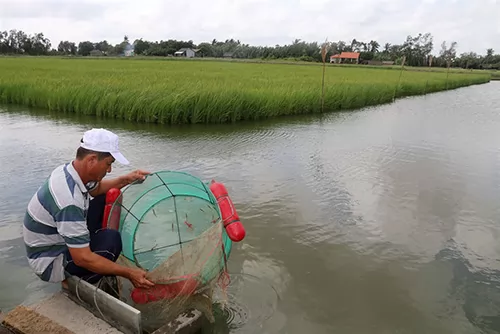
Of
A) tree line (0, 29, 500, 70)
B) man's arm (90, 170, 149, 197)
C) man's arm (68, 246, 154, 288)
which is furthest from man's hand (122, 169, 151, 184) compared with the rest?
tree line (0, 29, 500, 70)

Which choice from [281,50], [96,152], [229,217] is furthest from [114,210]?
[281,50]

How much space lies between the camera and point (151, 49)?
60312 mm

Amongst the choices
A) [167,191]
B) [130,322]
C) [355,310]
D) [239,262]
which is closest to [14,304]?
[130,322]

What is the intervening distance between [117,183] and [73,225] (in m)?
0.66

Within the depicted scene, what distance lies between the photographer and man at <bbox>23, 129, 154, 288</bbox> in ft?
6.58

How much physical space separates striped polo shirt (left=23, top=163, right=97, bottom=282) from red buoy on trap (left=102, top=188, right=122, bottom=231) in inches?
12.7

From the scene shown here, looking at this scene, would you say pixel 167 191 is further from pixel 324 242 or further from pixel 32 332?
pixel 324 242

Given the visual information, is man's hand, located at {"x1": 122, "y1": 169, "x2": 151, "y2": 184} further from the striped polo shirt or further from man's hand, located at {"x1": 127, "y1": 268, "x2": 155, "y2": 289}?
man's hand, located at {"x1": 127, "y1": 268, "x2": 155, "y2": 289}

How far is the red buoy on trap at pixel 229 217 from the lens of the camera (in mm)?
2215

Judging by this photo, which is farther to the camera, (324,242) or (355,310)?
(324,242)

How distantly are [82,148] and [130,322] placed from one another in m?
0.92

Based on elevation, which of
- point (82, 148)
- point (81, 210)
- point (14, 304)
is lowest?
point (14, 304)

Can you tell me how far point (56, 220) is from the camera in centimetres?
201

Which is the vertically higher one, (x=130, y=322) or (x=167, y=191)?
(x=167, y=191)
